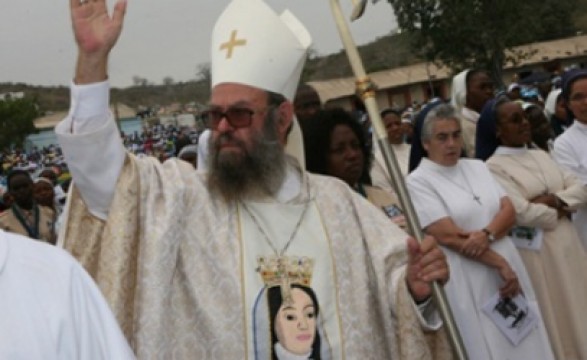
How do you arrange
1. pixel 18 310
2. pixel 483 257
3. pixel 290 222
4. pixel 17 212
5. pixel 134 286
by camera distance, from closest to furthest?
pixel 18 310 < pixel 134 286 < pixel 290 222 < pixel 483 257 < pixel 17 212

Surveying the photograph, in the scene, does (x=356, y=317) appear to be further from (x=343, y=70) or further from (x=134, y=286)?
(x=343, y=70)

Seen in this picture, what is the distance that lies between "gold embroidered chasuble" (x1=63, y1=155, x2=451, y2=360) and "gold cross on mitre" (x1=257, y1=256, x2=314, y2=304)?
4 centimetres

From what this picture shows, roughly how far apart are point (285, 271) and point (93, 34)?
1.09 m

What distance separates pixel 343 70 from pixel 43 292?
107 meters

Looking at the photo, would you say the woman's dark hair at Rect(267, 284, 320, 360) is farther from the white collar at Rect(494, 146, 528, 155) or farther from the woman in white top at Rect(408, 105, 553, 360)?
the white collar at Rect(494, 146, 528, 155)

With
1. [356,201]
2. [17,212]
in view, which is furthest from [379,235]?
[17,212]

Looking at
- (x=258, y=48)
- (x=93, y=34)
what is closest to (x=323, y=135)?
(x=258, y=48)

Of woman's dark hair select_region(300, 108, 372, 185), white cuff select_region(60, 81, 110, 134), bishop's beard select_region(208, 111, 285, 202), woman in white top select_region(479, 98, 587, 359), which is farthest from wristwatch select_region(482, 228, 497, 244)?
white cuff select_region(60, 81, 110, 134)

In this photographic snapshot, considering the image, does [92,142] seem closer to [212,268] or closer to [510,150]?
[212,268]

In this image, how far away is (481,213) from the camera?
188 inches

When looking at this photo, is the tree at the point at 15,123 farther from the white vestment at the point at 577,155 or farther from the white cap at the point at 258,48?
the white cap at the point at 258,48

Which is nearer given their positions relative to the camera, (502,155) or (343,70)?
(502,155)

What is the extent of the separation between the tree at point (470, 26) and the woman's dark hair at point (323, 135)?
112 feet

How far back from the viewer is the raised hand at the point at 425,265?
311 centimetres
